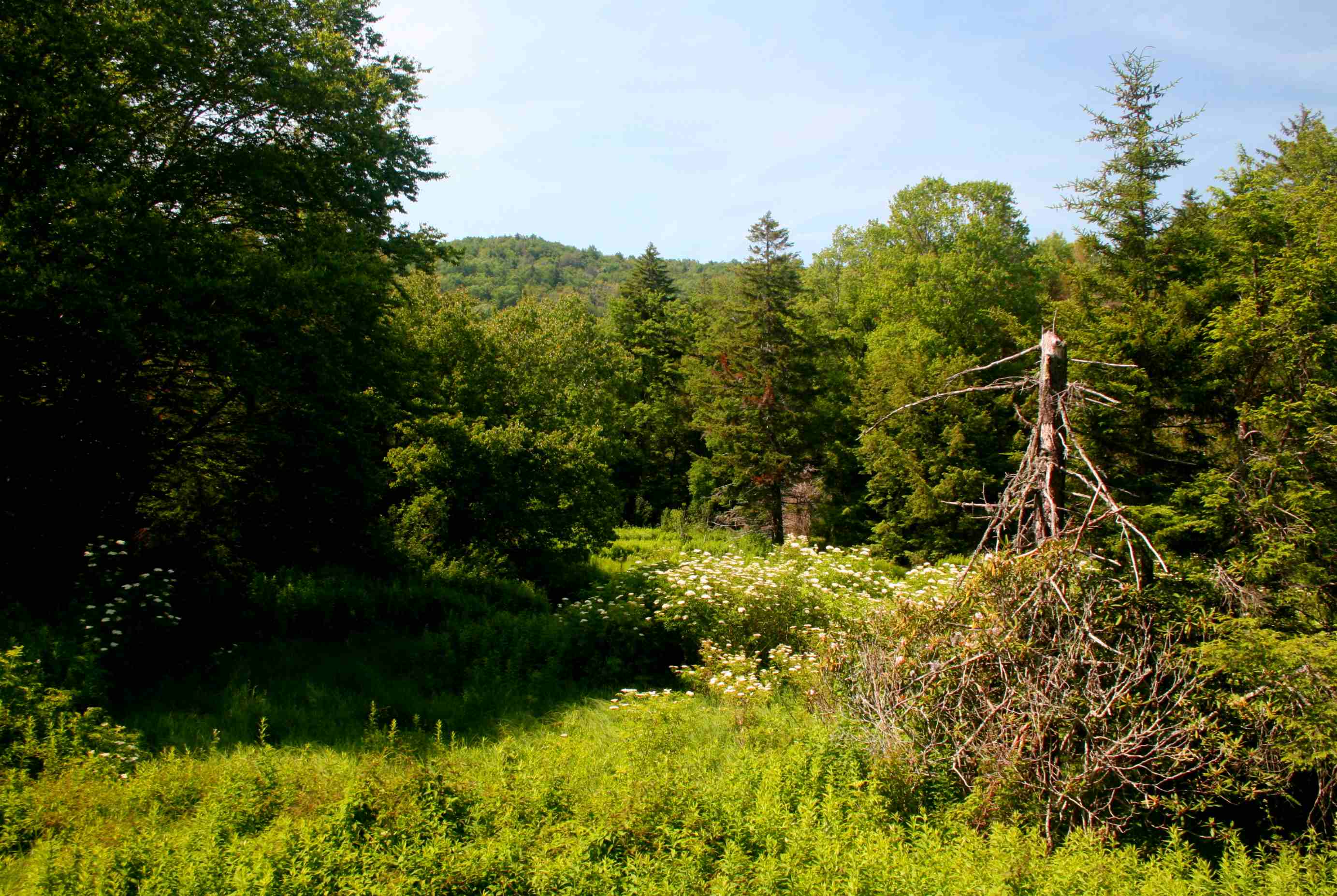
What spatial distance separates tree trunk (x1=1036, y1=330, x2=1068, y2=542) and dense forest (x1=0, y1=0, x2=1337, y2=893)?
0.17 feet

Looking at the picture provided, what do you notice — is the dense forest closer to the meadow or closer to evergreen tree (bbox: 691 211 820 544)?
the meadow

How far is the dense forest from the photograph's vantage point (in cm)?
606

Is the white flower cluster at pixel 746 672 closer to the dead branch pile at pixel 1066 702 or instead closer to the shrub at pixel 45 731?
the dead branch pile at pixel 1066 702

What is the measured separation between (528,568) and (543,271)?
103 m

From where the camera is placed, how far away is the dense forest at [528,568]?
19.9 ft

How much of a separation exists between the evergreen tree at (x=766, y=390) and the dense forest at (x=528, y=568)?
3.29 m

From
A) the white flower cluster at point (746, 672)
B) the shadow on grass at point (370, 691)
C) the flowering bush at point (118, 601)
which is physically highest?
the flowering bush at point (118, 601)

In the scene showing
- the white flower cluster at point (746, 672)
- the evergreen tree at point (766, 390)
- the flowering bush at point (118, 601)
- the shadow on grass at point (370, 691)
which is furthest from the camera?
the evergreen tree at point (766, 390)

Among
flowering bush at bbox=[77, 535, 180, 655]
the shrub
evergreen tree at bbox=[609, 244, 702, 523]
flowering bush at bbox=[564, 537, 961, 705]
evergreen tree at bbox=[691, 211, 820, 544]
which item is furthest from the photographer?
evergreen tree at bbox=[609, 244, 702, 523]

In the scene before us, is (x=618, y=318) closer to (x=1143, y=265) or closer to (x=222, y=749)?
(x=1143, y=265)

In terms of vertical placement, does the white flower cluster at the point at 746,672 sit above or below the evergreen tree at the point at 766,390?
below

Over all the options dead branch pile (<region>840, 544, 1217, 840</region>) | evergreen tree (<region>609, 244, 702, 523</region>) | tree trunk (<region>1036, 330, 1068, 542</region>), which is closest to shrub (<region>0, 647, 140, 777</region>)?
dead branch pile (<region>840, 544, 1217, 840</region>)

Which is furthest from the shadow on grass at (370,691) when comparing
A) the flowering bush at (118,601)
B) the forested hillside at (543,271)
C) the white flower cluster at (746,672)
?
the forested hillside at (543,271)

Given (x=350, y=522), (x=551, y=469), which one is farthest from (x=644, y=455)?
(x=350, y=522)
